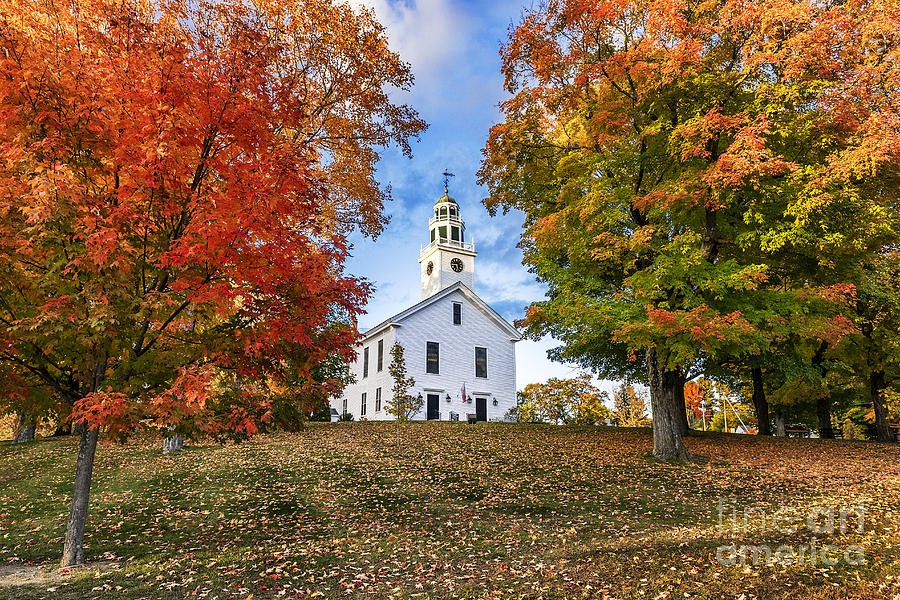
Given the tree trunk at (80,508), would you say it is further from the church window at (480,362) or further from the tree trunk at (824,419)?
the tree trunk at (824,419)

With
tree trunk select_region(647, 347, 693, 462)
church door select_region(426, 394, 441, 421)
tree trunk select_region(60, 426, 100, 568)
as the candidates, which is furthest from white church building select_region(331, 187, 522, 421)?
tree trunk select_region(60, 426, 100, 568)

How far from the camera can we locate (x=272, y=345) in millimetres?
7344

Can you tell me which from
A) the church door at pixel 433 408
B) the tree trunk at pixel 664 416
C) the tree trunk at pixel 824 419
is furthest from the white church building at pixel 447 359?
the tree trunk at pixel 824 419

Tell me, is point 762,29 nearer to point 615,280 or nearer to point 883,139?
point 883,139

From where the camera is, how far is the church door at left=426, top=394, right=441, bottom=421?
33.4 metres

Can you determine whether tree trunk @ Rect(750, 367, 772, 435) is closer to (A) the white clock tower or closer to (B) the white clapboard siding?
(B) the white clapboard siding

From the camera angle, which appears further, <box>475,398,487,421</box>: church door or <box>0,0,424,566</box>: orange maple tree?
<box>475,398,487,421</box>: church door

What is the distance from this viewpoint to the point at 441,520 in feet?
33.3

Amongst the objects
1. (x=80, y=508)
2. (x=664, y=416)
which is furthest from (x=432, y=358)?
(x=80, y=508)

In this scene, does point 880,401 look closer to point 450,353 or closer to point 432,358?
point 450,353

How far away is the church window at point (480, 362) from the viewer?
35544 millimetres

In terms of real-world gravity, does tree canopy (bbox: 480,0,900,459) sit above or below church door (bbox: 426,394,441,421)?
above

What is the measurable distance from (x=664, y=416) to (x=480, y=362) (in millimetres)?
20167

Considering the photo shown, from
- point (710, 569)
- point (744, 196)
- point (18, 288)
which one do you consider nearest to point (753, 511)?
point (710, 569)
